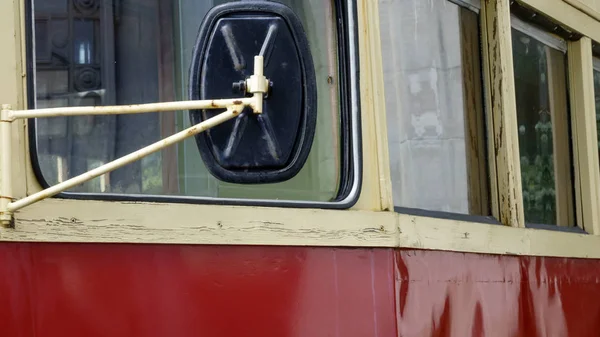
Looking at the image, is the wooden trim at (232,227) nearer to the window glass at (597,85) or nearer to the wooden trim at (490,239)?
the wooden trim at (490,239)

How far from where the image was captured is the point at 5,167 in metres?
1.94

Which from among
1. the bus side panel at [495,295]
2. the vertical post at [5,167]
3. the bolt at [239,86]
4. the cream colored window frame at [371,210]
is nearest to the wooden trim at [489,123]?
the cream colored window frame at [371,210]

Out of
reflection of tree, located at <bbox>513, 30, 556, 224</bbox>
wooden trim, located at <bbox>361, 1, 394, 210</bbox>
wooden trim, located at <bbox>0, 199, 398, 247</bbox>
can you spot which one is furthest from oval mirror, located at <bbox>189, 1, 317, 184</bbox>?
reflection of tree, located at <bbox>513, 30, 556, 224</bbox>

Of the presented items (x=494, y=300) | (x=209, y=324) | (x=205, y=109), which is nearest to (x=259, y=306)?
(x=209, y=324)

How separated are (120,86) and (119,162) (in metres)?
0.37

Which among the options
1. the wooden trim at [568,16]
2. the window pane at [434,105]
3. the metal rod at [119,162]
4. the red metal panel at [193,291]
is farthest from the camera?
the wooden trim at [568,16]

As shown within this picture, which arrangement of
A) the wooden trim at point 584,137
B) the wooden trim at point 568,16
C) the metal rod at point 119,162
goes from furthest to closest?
the wooden trim at point 584,137, the wooden trim at point 568,16, the metal rod at point 119,162

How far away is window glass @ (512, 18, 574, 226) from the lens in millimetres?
3867

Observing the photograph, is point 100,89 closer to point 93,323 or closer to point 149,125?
point 149,125

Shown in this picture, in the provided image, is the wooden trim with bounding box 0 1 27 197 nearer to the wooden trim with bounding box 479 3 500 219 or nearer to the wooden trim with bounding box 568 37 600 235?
the wooden trim with bounding box 479 3 500 219

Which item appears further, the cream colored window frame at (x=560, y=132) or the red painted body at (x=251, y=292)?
the cream colored window frame at (x=560, y=132)

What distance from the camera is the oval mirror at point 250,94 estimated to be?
207cm

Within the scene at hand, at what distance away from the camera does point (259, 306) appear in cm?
239

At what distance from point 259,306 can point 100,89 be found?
490mm
